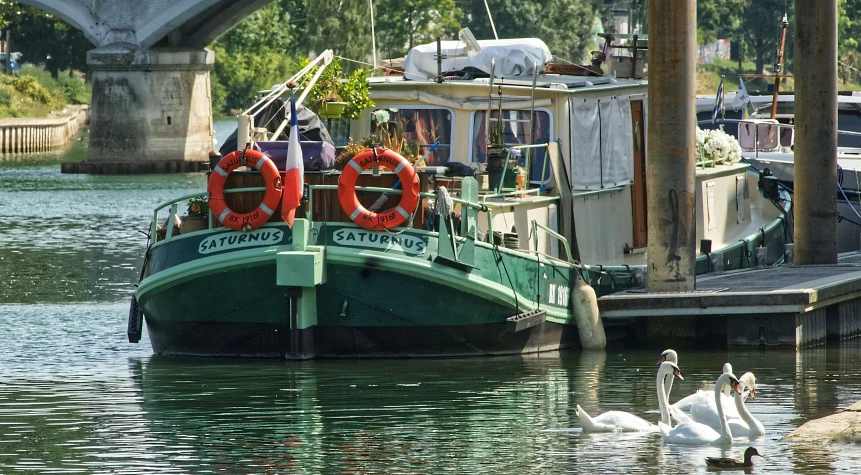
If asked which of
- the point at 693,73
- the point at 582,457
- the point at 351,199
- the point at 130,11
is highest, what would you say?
the point at 130,11

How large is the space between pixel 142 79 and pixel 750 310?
1796 inches

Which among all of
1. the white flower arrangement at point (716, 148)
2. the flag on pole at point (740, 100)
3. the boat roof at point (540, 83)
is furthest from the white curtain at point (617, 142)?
the flag on pole at point (740, 100)

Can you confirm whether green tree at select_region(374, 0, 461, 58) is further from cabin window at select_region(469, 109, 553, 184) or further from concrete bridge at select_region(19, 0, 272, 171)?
cabin window at select_region(469, 109, 553, 184)

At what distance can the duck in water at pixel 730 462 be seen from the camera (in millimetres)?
11102

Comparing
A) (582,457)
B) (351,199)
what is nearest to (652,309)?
(351,199)

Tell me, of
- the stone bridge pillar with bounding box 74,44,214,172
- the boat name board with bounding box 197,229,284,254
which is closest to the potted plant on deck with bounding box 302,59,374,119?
the boat name board with bounding box 197,229,284,254

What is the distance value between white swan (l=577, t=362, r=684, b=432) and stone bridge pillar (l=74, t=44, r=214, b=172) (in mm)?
47451

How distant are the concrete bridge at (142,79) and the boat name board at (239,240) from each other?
43.3m

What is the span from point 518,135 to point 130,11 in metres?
44.2

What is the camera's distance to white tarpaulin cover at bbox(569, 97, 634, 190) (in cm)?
1770

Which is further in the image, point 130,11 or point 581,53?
point 581,53

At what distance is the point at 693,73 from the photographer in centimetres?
1666

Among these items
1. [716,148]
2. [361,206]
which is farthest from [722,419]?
[716,148]

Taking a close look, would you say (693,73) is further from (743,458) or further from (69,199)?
(69,199)
